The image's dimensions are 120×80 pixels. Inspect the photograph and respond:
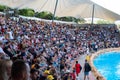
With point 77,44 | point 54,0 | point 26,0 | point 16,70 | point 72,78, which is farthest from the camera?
point 77,44

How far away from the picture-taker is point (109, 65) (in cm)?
2480

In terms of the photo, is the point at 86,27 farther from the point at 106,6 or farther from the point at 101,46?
the point at 106,6

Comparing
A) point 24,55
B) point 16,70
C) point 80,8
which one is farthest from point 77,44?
point 16,70

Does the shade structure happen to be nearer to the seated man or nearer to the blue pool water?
the blue pool water

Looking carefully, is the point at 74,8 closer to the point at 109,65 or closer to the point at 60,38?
the point at 60,38

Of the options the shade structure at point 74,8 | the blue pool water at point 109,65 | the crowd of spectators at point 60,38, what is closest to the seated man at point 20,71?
the crowd of spectators at point 60,38

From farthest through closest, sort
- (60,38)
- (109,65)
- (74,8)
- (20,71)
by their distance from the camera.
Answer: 1. (60,38)
2. (109,65)
3. (74,8)
4. (20,71)

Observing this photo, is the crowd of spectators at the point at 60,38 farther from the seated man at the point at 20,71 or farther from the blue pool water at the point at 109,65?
the seated man at the point at 20,71

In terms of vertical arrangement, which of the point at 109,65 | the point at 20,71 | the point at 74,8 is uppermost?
the point at 74,8

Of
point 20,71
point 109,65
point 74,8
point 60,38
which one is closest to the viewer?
point 20,71

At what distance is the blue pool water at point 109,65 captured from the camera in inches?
803

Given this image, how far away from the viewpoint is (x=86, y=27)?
122ft

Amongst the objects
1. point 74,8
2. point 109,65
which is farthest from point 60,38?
point 74,8

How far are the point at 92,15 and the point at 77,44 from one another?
31.0 feet
